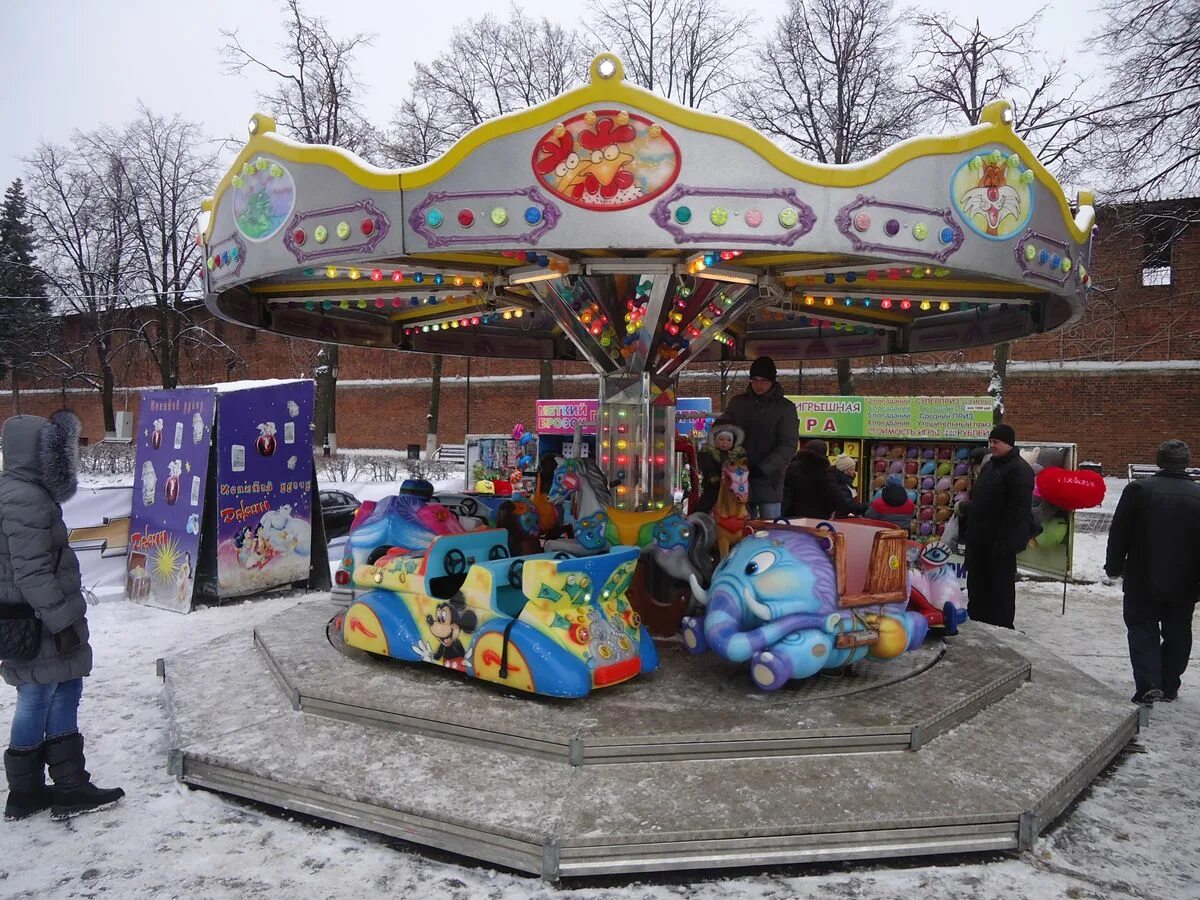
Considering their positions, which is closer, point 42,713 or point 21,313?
point 42,713

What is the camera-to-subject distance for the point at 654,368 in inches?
296

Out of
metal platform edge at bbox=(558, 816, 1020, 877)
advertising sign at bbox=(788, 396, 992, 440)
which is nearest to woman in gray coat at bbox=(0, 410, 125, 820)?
metal platform edge at bbox=(558, 816, 1020, 877)

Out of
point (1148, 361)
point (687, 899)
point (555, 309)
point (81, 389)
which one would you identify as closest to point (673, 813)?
point (687, 899)

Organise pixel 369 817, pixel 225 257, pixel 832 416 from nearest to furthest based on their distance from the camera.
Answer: pixel 369 817 → pixel 225 257 → pixel 832 416

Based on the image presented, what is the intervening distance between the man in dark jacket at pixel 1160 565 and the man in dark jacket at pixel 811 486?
2548 mm

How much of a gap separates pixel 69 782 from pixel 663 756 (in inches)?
118

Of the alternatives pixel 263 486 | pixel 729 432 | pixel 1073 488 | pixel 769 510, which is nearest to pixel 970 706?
pixel 769 510

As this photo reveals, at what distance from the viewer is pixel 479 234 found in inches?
180

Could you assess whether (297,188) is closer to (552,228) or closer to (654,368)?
(552,228)

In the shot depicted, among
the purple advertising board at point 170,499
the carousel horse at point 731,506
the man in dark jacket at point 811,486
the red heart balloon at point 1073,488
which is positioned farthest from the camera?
the red heart balloon at point 1073,488

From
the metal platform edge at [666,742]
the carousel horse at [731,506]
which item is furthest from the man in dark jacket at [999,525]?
the metal platform edge at [666,742]

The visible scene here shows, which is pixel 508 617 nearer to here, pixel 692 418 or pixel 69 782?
pixel 69 782

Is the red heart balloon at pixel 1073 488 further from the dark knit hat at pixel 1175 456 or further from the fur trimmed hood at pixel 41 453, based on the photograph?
the fur trimmed hood at pixel 41 453

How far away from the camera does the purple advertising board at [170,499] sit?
28.8 feet
